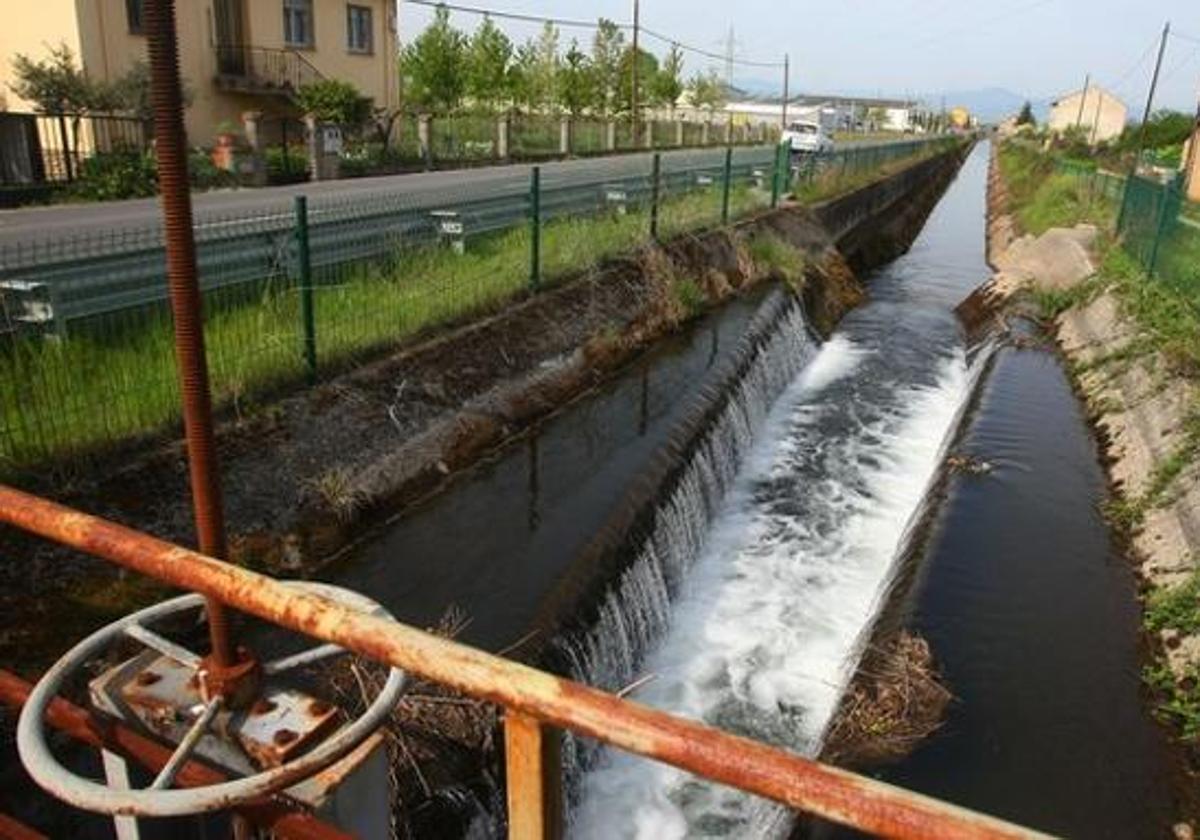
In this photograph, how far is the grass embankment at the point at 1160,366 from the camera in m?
5.93

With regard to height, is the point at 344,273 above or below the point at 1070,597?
above

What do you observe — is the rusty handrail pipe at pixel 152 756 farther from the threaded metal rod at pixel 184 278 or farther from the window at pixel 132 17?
the window at pixel 132 17

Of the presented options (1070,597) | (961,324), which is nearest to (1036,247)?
(961,324)

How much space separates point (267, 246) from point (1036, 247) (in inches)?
717

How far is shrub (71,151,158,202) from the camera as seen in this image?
59.2 feet

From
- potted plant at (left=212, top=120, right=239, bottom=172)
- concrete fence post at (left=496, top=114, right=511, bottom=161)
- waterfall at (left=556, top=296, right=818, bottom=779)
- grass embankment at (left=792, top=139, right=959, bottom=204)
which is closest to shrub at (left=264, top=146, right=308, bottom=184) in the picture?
potted plant at (left=212, top=120, right=239, bottom=172)

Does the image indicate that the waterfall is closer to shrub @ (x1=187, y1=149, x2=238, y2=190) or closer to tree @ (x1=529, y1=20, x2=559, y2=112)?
shrub @ (x1=187, y1=149, x2=238, y2=190)

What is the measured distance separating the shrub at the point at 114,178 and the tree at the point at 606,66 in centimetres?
3661

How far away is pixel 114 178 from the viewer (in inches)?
717

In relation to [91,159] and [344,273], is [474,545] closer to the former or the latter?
[344,273]

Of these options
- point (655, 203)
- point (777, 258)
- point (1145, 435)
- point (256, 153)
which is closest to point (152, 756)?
point (1145, 435)

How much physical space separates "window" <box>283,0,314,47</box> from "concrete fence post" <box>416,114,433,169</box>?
4.61 metres

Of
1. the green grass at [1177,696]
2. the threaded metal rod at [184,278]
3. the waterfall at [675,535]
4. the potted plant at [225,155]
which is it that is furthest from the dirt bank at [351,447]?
the potted plant at [225,155]

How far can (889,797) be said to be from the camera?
1.23m
